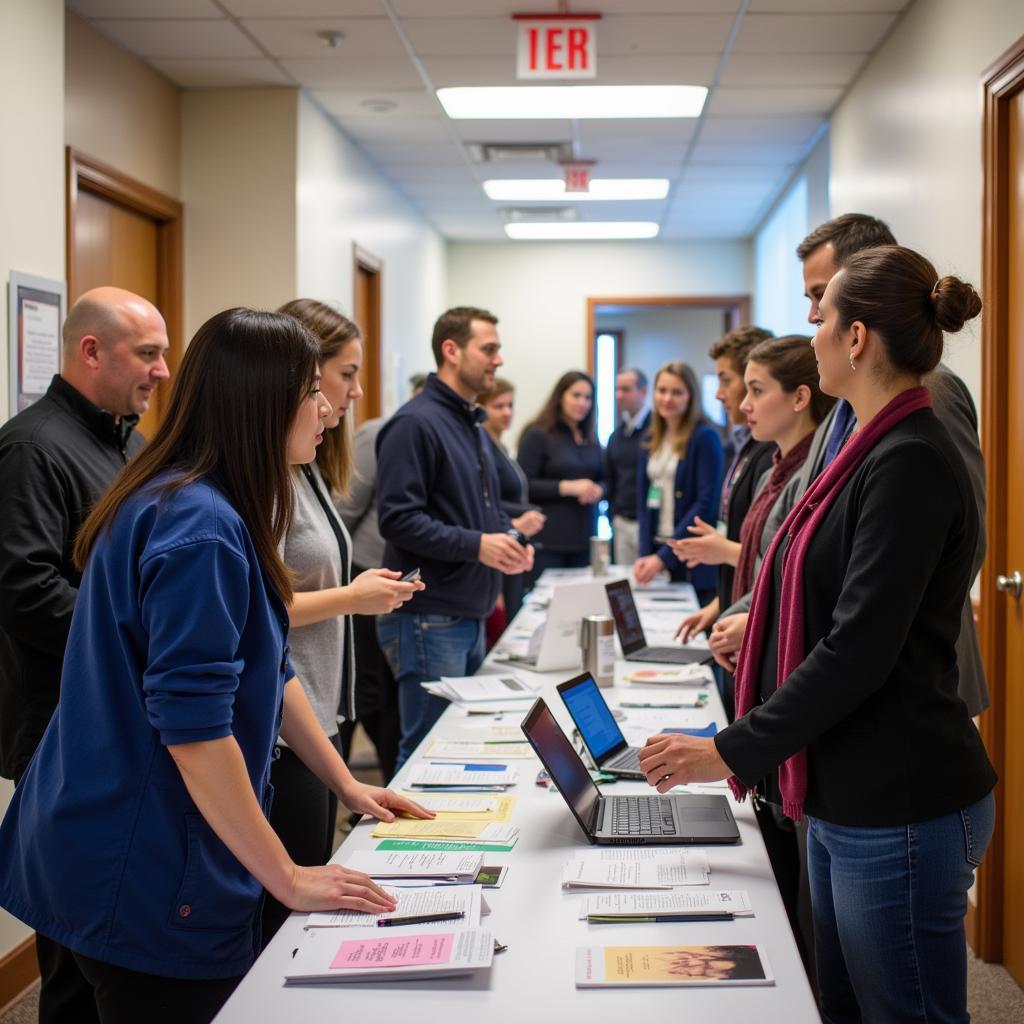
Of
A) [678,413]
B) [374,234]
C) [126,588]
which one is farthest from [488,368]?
[374,234]

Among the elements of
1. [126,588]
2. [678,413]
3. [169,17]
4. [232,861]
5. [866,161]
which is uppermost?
[169,17]

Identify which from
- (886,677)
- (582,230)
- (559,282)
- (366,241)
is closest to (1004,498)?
(886,677)

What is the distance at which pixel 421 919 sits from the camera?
148cm

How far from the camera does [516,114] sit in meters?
5.46

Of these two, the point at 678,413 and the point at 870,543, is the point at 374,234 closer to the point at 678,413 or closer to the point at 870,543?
the point at 678,413

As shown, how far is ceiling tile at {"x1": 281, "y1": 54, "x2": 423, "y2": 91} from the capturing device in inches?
183

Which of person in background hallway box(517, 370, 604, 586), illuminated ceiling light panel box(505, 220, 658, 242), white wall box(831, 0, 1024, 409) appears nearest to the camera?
white wall box(831, 0, 1024, 409)

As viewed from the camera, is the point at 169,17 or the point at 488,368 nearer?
the point at 488,368

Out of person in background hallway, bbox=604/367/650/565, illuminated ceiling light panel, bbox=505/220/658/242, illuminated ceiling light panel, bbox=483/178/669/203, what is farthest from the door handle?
illuminated ceiling light panel, bbox=505/220/658/242

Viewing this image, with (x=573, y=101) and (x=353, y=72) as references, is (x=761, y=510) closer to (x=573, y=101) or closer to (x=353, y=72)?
(x=353, y=72)

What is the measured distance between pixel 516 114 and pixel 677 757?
446 cm

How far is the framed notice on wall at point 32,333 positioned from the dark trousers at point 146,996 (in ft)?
6.62

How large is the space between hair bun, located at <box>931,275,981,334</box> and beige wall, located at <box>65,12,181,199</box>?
3.28m

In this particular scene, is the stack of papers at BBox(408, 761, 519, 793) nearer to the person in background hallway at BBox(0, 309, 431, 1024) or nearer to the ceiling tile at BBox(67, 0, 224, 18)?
the person in background hallway at BBox(0, 309, 431, 1024)
